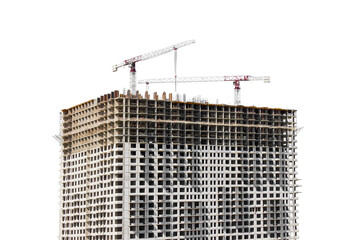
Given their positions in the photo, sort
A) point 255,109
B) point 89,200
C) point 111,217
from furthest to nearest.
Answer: point 255,109 → point 89,200 → point 111,217

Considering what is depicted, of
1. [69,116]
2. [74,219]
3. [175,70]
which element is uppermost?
[175,70]

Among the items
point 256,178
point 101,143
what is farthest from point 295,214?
point 101,143

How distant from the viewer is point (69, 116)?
189 m

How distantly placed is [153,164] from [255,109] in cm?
3783

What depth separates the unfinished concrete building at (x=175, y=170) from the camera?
6437 inches

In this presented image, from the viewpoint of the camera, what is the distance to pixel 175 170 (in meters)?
169

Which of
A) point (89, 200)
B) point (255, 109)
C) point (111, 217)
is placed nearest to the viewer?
point (111, 217)

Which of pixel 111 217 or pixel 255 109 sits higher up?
pixel 255 109

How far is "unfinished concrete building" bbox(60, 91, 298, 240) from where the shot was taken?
164 meters

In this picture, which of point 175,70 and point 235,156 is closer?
point 235,156

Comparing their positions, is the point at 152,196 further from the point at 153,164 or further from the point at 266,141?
the point at 266,141

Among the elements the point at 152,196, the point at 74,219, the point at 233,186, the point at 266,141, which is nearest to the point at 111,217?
the point at 152,196

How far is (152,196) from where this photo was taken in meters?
165

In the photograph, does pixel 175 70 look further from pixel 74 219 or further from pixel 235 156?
pixel 74 219
